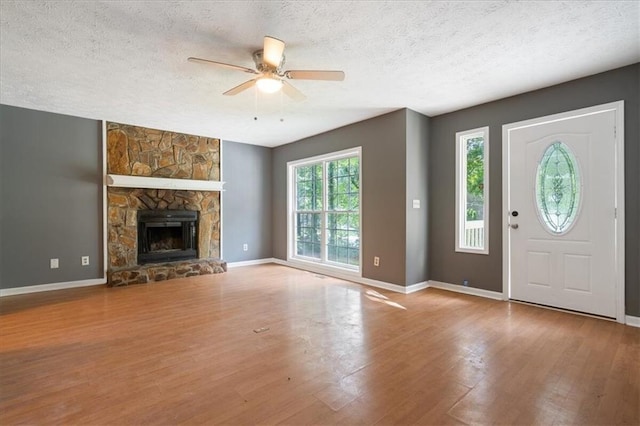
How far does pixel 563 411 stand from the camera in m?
1.74

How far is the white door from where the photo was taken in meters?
3.14

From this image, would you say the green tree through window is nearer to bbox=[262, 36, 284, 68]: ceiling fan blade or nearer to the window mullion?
the window mullion

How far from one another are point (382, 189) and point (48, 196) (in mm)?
4729

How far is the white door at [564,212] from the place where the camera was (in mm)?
3143

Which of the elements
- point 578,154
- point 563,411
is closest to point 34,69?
point 563,411

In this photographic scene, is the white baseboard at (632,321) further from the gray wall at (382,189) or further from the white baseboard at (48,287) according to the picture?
the white baseboard at (48,287)

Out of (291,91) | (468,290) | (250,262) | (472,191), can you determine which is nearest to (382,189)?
(472,191)

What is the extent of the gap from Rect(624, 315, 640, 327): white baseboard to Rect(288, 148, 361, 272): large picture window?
3.13 metres

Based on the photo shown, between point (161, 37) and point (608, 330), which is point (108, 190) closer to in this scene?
point (161, 37)

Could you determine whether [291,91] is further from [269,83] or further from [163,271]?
[163,271]

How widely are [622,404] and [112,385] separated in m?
Result: 3.06

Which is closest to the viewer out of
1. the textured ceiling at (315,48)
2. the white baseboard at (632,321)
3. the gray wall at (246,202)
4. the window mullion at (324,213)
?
the textured ceiling at (315,48)

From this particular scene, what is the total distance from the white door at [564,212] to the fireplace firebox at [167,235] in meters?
4.98

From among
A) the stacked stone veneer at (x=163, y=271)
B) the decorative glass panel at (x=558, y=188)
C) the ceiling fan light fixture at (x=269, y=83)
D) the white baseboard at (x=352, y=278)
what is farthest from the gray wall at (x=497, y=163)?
the stacked stone veneer at (x=163, y=271)
